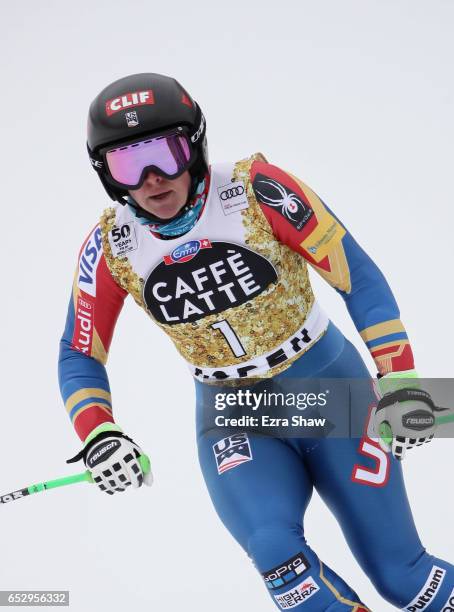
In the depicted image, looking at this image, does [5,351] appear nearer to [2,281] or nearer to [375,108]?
[2,281]

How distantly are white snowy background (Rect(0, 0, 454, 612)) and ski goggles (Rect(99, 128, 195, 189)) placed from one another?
295 cm

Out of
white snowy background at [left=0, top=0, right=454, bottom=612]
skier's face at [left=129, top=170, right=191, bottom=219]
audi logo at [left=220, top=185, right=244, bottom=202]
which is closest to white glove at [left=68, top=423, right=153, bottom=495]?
skier's face at [left=129, top=170, right=191, bottom=219]

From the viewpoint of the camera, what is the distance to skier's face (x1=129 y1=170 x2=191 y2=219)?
3.25 m

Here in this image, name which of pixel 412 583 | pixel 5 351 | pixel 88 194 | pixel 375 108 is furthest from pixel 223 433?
pixel 375 108

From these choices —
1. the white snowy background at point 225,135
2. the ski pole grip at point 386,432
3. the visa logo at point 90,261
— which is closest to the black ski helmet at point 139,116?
the visa logo at point 90,261

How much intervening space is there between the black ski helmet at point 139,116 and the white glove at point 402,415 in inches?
37.0

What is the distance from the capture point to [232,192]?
339 centimetres

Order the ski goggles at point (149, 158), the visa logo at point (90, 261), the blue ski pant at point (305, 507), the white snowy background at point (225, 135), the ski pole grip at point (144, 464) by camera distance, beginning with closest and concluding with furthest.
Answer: the blue ski pant at point (305, 507) < the ski goggles at point (149, 158) < the ski pole grip at point (144, 464) < the visa logo at point (90, 261) < the white snowy background at point (225, 135)

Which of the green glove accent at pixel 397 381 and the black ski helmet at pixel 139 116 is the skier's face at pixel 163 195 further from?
the green glove accent at pixel 397 381

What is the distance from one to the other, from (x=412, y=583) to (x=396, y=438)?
0.52m

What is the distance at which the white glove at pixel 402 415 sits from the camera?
10.3 ft

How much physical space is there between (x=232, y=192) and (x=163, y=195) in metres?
0.25

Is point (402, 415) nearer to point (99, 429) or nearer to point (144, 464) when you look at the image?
point (144, 464)

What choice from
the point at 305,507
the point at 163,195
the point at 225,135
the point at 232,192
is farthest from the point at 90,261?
the point at 225,135
